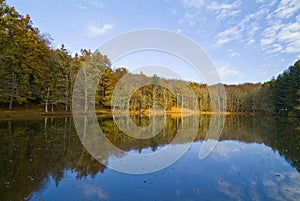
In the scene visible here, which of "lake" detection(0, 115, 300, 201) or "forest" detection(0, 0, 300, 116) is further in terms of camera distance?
"forest" detection(0, 0, 300, 116)

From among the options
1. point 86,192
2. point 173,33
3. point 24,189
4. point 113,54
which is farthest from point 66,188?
point 173,33

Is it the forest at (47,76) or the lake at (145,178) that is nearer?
the lake at (145,178)

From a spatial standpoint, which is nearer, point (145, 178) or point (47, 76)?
point (145, 178)

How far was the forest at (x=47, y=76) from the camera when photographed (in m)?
24.1

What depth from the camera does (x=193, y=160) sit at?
784 centimetres

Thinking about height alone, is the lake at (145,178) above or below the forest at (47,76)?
below

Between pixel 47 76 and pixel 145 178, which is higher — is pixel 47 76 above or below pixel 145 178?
above

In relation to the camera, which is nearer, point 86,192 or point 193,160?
point 86,192

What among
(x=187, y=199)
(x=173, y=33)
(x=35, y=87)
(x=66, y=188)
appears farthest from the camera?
(x=35, y=87)

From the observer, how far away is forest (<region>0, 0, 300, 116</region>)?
24141mm

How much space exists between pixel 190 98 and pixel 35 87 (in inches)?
1503

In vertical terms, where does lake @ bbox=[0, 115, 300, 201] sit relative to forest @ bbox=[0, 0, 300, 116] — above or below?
below

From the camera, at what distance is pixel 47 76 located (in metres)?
31.0

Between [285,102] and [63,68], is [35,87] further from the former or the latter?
[285,102]
